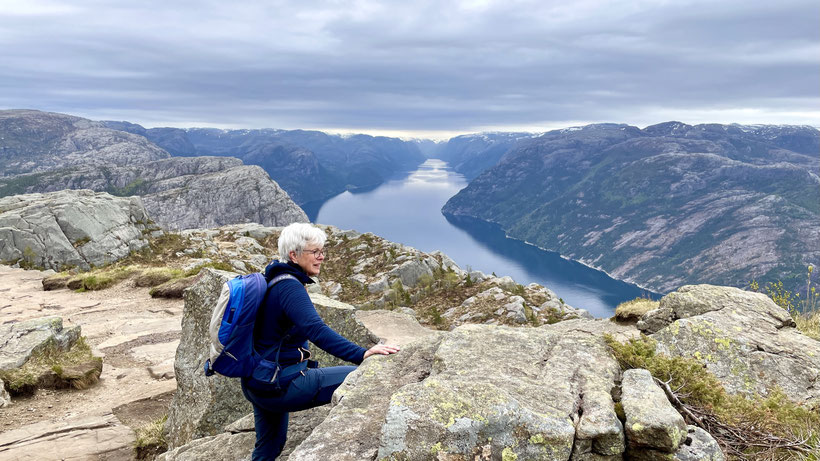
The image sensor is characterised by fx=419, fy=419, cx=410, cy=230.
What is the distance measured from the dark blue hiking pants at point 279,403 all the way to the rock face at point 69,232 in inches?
1631

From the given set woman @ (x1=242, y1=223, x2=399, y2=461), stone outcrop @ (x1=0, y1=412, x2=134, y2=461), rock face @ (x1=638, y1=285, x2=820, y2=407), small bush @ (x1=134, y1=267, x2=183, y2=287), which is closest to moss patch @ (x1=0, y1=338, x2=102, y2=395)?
stone outcrop @ (x1=0, y1=412, x2=134, y2=461)

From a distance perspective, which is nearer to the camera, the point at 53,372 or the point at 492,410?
the point at 492,410

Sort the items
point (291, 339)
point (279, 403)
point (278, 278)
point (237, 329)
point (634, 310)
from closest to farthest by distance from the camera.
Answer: point (237, 329) → point (278, 278) → point (279, 403) → point (291, 339) → point (634, 310)

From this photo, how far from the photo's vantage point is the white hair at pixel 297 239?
18.1ft

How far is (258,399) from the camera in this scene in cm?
547

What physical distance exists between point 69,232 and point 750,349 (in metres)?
50.8

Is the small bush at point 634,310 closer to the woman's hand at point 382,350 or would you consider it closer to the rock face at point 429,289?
the rock face at point 429,289

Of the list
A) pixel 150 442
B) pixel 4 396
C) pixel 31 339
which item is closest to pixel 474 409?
pixel 150 442

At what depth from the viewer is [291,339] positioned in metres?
5.61

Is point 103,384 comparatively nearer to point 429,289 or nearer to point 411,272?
point 429,289

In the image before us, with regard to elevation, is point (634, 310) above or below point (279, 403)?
below

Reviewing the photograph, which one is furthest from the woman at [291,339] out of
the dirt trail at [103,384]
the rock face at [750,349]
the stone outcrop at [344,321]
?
the rock face at [750,349]

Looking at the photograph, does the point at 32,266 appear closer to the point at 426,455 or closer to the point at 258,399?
the point at 258,399

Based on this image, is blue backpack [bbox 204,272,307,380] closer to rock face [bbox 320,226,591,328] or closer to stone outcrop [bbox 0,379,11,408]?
stone outcrop [bbox 0,379,11,408]
